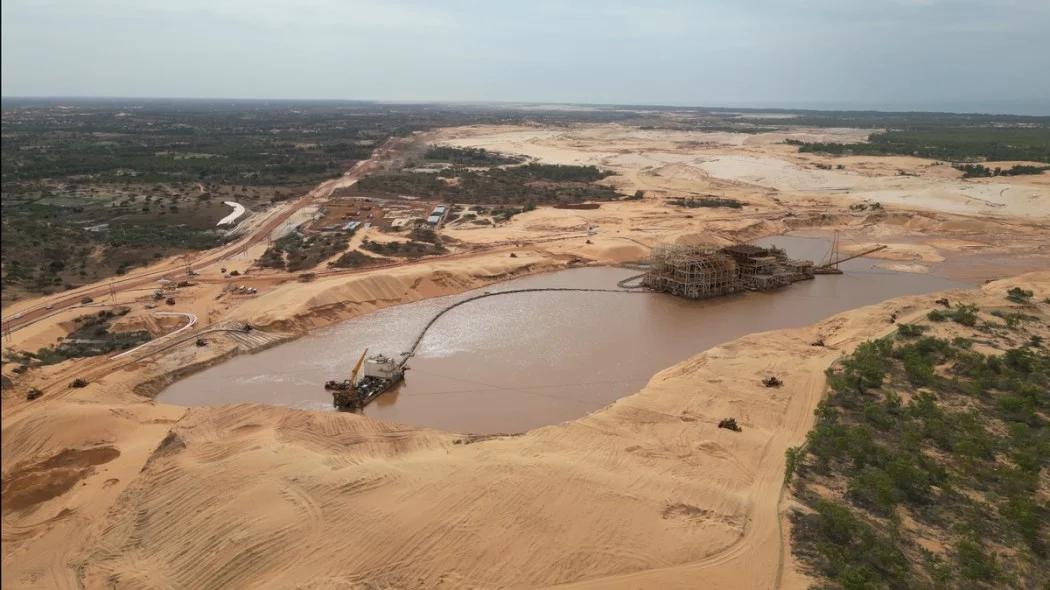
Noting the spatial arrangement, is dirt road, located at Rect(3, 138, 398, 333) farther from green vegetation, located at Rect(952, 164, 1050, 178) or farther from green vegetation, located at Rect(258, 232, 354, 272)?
green vegetation, located at Rect(952, 164, 1050, 178)

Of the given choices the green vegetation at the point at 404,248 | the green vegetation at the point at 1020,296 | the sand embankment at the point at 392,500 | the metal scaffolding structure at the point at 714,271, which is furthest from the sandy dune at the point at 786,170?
the sand embankment at the point at 392,500

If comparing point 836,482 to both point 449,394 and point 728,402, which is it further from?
point 449,394

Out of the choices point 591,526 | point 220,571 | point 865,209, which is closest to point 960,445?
point 591,526

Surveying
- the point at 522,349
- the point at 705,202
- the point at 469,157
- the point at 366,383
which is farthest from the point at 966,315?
the point at 469,157

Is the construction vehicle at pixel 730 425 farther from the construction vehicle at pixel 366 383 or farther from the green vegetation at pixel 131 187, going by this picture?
the green vegetation at pixel 131 187

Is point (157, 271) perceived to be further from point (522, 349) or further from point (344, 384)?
point (522, 349)
